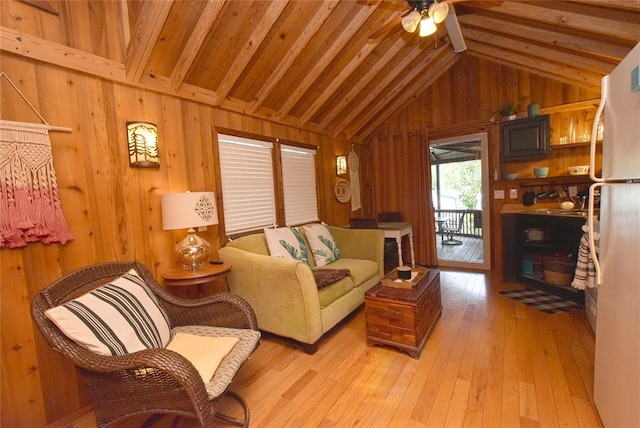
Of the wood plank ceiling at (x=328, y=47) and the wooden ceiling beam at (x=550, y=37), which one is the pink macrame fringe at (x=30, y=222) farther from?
the wooden ceiling beam at (x=550, y=37)

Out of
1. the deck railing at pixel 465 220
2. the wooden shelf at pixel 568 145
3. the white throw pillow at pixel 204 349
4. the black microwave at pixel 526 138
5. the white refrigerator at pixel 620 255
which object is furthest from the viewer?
the deck railing at pixel 465 220

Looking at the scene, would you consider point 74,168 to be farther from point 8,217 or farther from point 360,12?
point 360,12

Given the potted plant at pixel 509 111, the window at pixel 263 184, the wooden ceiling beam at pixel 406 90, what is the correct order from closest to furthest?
the window at pixel 263 184 → the potted plant at pixel 509 111 → the wooden ceiling beam at pixel 406 90

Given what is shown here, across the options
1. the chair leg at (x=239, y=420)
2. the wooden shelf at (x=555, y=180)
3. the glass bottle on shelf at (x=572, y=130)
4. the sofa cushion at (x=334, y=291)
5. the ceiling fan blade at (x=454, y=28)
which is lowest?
the chair leg at (x=239, y=420)

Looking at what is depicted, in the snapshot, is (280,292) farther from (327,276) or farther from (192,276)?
(192,276)

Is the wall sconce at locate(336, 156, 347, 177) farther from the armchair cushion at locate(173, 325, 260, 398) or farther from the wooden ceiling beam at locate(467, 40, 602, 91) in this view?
the armchair cushion at locate(173, 325, 260, 398)

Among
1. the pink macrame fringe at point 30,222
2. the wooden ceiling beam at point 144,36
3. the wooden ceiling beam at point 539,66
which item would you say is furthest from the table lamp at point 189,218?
the wooden ceiling beam at point 539,66

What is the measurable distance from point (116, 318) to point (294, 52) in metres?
2.48

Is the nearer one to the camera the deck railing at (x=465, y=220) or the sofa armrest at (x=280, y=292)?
the sofa armrest at (x=280, y=292)

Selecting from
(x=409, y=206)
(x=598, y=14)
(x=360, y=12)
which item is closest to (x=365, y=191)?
(x=409, y=206)

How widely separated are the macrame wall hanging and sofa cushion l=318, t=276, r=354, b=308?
1.76 meters

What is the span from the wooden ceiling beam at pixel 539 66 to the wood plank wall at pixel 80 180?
3.74 m

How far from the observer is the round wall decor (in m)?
4.55

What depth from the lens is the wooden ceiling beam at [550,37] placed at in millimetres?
2498
